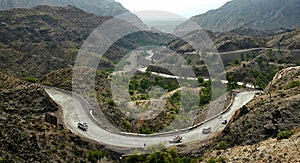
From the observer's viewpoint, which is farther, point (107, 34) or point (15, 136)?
point (107, 34)

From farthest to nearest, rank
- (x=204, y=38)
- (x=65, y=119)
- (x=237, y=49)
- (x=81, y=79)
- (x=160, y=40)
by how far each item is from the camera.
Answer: (x=160, y=40) → (x=204, y=38) → (x=237, y=49) → (x=81, y=79) → (x=65, y=119)

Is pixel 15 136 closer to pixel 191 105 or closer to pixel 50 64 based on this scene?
pixel 191 105

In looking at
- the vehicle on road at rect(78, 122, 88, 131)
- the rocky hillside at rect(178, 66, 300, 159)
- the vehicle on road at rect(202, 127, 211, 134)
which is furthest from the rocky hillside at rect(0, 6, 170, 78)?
the rocky hillside at rect(178, 66, 300, 159)

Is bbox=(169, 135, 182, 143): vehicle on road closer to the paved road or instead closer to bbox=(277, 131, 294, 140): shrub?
the paved road

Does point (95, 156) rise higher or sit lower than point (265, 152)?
lower

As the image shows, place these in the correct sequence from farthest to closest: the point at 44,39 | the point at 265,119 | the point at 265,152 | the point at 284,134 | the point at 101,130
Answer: the point at 44,39, the point at 101,130, the point at 265,119, the point at 284,134, the point at 265,152

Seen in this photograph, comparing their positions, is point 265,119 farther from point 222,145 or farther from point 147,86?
point 147,86

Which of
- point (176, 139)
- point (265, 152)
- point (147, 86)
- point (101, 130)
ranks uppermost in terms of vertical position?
point (265, 152)

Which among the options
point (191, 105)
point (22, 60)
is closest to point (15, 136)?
point (191, 105)

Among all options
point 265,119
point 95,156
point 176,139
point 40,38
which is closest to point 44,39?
point 40,38
